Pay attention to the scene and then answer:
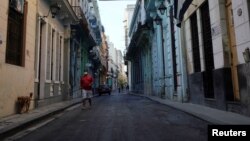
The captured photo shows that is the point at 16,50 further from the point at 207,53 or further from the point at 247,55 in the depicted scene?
the point at 247,55

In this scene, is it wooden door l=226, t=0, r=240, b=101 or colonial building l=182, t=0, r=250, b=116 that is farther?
wooden door l=226, t=0, r=240, b=101

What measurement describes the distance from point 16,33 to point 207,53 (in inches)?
311

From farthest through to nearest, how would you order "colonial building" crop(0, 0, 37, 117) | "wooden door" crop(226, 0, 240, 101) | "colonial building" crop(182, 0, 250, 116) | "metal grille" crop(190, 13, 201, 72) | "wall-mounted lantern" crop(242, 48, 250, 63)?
1. "metal grille" crop(190, 13, 201, 72)
2. "wooden door" crop(226, 0, 240, 101)
3. "colonial building" crop(0, 0, 37, 117)
4. "colonial building" crop(182, 0, 250, 116)
5. "wall-mounted lantern" crop(242, 48, 250, 63)

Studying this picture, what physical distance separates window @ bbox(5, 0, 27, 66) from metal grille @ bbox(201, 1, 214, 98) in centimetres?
756

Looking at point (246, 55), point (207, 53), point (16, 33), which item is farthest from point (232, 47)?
point (16, 33)

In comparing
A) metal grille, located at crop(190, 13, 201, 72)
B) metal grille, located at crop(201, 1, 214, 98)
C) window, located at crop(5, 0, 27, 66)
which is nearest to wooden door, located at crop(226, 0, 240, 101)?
metal grille, located at crop(201, 1, 214, 98)

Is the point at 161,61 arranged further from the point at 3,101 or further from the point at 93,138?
the point at 93,138

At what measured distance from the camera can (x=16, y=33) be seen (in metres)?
12.2

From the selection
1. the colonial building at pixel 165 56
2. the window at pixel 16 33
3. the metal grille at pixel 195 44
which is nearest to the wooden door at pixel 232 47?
the metal grille at pixel 195 44

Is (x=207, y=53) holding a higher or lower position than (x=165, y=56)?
lower

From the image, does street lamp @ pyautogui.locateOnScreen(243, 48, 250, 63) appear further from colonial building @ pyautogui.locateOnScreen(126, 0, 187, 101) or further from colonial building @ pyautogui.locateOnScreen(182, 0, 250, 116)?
colonial building @ pyautogui.locateOnScreen(126, 0, 187, 101)

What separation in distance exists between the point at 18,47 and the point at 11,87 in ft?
6.50

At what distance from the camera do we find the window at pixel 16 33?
11531 mm

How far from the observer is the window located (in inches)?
454
